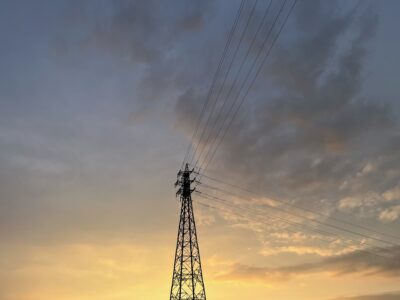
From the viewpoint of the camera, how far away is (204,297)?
5856 cm

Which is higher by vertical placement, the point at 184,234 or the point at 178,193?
the point at 178,193

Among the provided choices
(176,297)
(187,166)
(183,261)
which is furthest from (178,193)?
(176,297)

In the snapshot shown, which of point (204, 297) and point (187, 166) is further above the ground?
point (187, 166)

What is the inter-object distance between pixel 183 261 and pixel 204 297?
5.56 meters

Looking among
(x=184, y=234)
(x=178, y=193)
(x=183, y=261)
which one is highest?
(x=178, y=193)

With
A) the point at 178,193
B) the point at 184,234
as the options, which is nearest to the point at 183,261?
the point at 184,234

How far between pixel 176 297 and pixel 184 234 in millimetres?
8700

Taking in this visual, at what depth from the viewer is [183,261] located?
196 ft

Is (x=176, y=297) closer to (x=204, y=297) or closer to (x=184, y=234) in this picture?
(x=204, y=297)

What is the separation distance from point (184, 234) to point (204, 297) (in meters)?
9.02

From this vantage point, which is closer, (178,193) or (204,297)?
(204,297)

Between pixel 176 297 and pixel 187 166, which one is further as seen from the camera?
pixel 187 166

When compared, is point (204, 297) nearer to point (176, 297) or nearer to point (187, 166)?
point (176, 297)

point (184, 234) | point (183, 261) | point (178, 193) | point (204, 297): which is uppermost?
point (178, 193)
